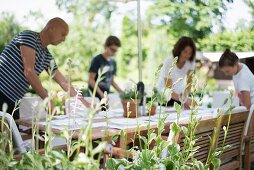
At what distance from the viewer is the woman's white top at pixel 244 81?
103 inches

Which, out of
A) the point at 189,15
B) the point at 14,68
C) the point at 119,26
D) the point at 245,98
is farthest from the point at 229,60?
the point at 119,26

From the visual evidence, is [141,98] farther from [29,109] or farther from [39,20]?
[39,20]

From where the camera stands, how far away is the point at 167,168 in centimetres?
91

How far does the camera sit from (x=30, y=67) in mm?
2324

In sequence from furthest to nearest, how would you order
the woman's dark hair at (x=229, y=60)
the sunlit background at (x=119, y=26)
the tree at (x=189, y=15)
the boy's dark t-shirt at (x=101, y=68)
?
the sunlit background at (x=119, y=26) < the boy's dark t-shirt at (x=101, y=68) < the tree at (x=189, y=15) < the woman's dark hair at (x=229, y=60)

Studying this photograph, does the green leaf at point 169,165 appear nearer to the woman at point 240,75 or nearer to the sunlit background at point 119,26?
the woman at point 240,75

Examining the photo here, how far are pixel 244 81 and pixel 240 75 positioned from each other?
0.07 metres

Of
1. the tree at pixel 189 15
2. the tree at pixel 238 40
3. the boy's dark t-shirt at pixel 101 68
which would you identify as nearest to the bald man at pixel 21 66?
the boy's dark t-shirt at pixel 101 68

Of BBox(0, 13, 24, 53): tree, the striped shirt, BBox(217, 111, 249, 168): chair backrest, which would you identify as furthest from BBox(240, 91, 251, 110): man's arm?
BBox(0, 13, 24, 53): tree

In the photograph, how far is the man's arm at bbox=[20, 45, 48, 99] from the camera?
232 cm

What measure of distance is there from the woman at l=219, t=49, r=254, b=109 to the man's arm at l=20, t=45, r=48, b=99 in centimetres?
139

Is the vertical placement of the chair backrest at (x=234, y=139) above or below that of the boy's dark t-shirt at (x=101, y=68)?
below

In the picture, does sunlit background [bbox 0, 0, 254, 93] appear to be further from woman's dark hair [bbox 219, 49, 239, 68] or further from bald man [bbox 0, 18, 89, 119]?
bald man [bbox 0, 18, 89, 119]

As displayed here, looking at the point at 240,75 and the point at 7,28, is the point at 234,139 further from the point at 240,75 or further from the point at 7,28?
the point at 7,28
